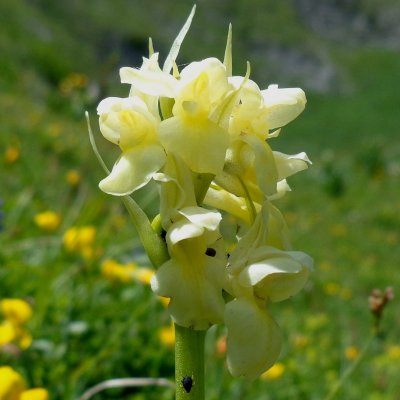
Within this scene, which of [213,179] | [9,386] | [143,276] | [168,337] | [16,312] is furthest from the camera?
[143,276]

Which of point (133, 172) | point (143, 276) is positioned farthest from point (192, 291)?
point (143, 276)

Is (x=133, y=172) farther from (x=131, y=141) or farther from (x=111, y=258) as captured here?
(x=111, y=258)

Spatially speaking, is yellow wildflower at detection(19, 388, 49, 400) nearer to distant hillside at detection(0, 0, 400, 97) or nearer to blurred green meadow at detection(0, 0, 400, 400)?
blurred green meadow at detection(0, 0, 400, 400)

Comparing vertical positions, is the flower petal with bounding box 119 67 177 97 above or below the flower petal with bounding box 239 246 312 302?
above

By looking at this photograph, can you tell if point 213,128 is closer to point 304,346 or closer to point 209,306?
point 209,306

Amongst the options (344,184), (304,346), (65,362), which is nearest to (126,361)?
(65,362)

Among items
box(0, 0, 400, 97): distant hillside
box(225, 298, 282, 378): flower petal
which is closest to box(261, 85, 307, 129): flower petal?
box(225, 298, 282, 378): flower petal

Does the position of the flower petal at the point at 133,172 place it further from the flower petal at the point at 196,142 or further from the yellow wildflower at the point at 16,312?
the yellow wildflower at the point at 16,312
